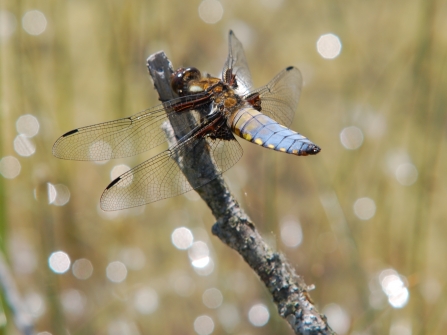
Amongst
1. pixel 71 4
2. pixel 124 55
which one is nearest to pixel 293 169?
pixel 124 55

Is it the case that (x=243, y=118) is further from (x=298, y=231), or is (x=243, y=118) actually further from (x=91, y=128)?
(x=298, y=231)

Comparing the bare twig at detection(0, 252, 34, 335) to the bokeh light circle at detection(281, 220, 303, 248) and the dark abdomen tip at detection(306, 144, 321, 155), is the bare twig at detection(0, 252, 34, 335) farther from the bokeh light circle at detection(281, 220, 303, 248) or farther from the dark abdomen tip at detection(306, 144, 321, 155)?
the bokeh light circle at detection(281, 220, 303, 248)

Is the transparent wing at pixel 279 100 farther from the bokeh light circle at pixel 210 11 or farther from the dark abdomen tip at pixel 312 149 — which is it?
the bokeh light circle at pixel 210 11

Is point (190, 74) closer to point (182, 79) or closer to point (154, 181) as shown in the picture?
point (182, 79)

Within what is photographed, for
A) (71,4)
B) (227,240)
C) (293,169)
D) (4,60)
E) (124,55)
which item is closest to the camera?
(227,240)

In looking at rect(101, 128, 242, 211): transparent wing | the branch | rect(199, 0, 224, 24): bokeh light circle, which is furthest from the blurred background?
the branch

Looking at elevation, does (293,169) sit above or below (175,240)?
above
